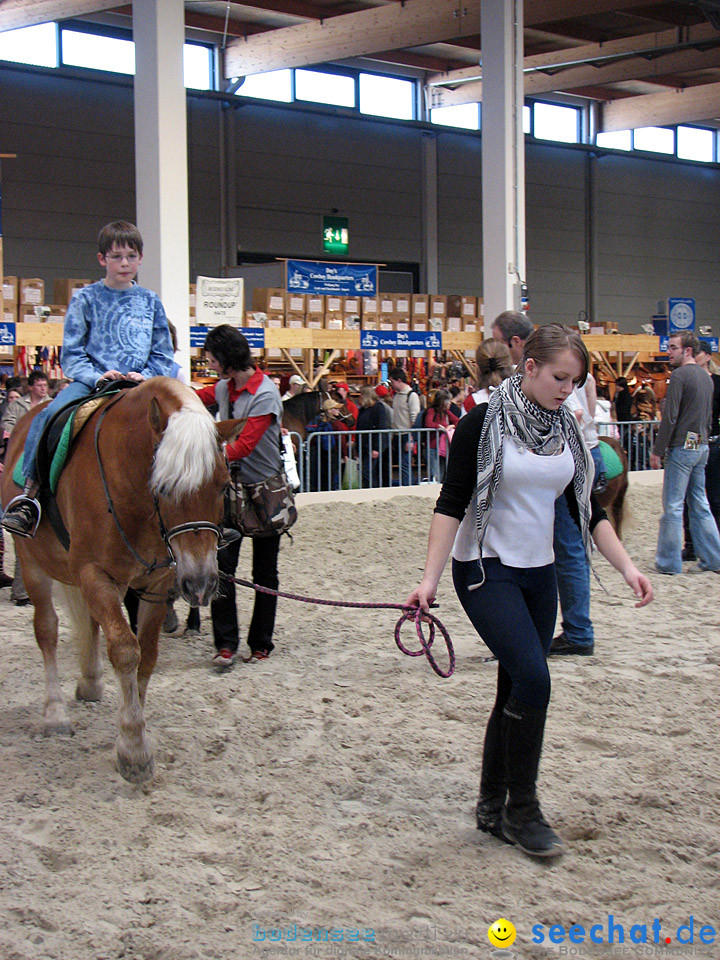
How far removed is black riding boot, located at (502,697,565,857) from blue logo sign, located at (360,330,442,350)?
13003 millimetres

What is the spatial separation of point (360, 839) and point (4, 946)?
1171mm

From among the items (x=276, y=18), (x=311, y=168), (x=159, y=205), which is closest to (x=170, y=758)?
(x=159, y=205)

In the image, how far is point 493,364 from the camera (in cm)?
538

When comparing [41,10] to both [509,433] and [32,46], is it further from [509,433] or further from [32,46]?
[509,433]

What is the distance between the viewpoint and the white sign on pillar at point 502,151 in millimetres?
13484

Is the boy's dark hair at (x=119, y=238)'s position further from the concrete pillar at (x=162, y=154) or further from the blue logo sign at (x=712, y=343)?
the blue logo sign at (x=712, y=343)

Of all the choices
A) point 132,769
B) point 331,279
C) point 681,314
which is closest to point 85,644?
point 132,769

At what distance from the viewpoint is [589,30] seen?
2055 centimetres

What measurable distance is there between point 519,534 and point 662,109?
24.4 m

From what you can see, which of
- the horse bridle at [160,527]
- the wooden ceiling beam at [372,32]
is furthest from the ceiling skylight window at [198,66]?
the horse bridle at [160,527]

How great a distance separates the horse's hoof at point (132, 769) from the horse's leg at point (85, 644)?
33.9 inches

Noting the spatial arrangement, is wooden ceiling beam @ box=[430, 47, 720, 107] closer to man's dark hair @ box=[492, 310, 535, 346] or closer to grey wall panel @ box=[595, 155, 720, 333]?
grey wall panel @ box=[595, 155, 720, 333]

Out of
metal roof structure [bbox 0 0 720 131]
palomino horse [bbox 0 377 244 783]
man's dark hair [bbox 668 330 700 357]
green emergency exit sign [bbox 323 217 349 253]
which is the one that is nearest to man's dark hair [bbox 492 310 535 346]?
palomino horse [bbox 0 377 244 783]

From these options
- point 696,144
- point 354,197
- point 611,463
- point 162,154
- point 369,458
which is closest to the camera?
point 611,463
